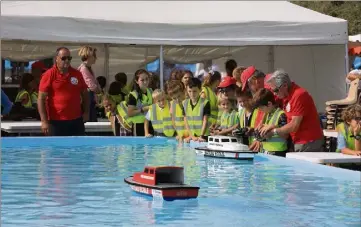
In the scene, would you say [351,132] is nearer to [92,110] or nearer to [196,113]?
[196,113]

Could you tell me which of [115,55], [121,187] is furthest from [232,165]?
[115,55]

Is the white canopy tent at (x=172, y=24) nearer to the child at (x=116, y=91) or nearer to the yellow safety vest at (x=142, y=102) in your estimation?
the child at (x=116, y=91)

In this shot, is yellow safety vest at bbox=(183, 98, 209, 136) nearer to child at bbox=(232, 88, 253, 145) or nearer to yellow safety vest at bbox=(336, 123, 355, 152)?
child at bbox=(232, 88, 253, 145)

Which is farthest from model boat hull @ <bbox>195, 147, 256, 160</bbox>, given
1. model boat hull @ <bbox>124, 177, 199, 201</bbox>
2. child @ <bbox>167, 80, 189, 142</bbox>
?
model boat hull @ <bbox>124, 177, 199, 201</bbox>

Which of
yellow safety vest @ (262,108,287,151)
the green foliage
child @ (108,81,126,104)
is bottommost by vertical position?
yellow safety vest @ (262,108,287,151)

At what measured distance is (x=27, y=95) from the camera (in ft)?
53.9

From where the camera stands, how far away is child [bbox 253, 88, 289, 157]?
31.8 feet

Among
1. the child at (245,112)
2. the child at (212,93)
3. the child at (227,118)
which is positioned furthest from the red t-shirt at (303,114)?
the child at (212,93)

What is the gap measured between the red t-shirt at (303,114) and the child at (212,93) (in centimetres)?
232

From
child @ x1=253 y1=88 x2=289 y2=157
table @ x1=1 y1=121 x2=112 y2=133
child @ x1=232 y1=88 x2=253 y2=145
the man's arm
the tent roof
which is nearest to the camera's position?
child @ x1=253 y1=88 x2=289 y2=157

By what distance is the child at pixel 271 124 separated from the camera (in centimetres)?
969

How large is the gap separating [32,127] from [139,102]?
81.4 inches

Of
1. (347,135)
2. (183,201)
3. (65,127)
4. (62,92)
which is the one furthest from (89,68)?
(183,201)

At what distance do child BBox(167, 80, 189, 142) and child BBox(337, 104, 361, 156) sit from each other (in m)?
3.30
